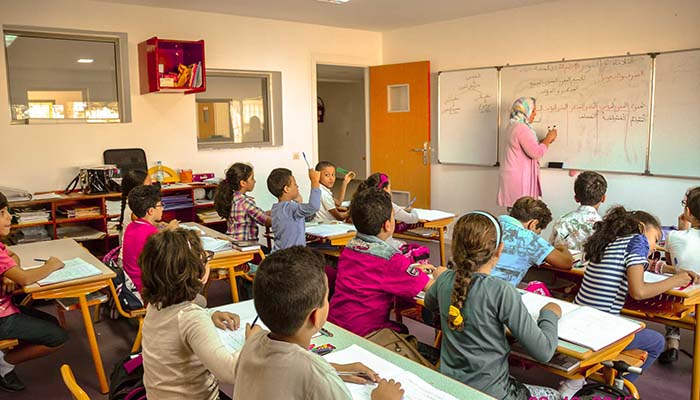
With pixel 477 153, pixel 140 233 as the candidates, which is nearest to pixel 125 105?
pixel 140 233

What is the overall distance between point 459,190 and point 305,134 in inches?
75.6

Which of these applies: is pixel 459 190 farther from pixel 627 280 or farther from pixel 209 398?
pixel 209 398

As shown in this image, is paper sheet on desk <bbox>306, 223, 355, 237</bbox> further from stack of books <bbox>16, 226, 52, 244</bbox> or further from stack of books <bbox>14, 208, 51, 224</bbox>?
stack of books <bbox>16, 226, 52, 244</bbox>

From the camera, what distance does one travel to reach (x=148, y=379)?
1.72 meters

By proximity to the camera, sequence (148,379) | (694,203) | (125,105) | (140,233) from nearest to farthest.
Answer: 1. (148,379)
2. (694,203)
3. (140,233)
4. (125,105)

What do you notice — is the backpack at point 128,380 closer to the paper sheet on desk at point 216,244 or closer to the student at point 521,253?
the paper sheet on desk at point 216,244

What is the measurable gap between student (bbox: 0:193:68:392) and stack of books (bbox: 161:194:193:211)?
7.30ft

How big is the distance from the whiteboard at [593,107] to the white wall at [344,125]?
5.08 metres

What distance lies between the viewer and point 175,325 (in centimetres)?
168

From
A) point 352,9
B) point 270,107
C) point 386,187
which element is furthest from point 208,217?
point 352,9

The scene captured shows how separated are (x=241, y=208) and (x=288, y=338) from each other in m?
2.89

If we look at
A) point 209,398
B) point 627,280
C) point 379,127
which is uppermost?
Answer: point 379,127

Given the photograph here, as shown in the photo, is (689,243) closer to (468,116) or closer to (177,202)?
(468,116)

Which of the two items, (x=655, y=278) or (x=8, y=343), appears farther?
(x=8, y=343)
